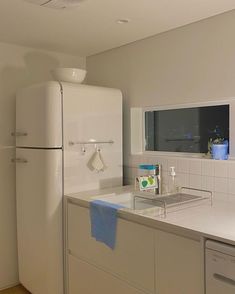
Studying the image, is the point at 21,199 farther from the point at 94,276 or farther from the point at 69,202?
the point at 94,276

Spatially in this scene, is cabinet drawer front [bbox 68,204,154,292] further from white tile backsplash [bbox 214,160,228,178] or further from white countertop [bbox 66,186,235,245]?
white tile backsplash [bbox 214,160,228,178]

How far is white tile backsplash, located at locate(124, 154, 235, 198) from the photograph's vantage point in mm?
2338

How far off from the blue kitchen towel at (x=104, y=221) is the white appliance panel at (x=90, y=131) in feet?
1.43

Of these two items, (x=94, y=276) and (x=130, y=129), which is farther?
(x=130, y=129)

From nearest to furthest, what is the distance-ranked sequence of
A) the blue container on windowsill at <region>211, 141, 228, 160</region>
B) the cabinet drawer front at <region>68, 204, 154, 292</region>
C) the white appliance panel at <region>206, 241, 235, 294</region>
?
the white appliance panel at <region>206, 241, 235, 294</region> < the cabinet drawer front at <region>68, 204, 154, 292</region> < the blue container on windowsill at <region>211, 141, 228, 160</region>

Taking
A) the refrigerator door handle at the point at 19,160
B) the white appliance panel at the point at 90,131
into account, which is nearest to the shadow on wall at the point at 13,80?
the refrigerator door handle at the point at 19,160

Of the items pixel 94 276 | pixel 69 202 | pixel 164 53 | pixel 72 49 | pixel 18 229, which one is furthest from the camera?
pixel 72 49

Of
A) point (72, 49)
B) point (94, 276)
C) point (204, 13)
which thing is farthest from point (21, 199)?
point (204, 13)

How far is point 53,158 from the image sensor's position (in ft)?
8.45

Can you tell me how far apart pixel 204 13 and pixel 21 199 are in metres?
2.10

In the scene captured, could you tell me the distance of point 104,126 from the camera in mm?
2881

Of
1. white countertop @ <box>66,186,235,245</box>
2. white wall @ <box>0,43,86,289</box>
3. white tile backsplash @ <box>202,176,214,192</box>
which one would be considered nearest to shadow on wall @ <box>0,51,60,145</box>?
white wall @ <box>0,43,86,289</box>

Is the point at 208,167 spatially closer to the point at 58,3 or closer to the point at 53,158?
the point at 53,158

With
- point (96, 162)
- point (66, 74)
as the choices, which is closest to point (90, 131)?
point (96, 162)
